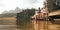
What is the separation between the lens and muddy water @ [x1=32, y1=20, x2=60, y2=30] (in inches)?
110

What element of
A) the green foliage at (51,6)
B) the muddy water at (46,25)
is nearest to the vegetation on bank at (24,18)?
the muddy water at (46,25)

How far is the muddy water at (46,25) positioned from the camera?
2805mm

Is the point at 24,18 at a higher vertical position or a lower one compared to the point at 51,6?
lower

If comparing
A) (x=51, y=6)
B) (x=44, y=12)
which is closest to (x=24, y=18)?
(x=44, y=12)

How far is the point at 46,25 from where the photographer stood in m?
2.84

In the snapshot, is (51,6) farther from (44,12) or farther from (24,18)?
(24,18)

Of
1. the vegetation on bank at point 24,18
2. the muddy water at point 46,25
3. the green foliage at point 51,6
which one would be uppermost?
the green foliage at point 51,6

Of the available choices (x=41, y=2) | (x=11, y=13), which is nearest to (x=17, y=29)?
(x=11, y=13)

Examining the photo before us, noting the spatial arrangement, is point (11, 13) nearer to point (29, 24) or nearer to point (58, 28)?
point (29, 24)

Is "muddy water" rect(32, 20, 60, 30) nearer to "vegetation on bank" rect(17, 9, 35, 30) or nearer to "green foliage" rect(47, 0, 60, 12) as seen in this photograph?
"vegetation on bank" rect(17, 9, 35, 30)

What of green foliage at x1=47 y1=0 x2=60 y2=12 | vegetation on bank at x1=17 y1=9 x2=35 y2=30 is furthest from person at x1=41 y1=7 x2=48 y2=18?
vegetation on bank at x1=17 y1=9 x2=35 y2=30

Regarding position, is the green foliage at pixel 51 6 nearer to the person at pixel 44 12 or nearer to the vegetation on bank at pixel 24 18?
the person at pixel 44 12

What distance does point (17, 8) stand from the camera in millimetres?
2902

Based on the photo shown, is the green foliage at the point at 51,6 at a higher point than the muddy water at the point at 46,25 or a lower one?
higher
